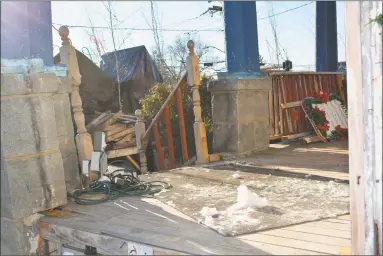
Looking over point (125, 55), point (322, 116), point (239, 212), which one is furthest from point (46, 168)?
point (125, 55)

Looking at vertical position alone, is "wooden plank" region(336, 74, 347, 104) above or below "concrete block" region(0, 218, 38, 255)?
above

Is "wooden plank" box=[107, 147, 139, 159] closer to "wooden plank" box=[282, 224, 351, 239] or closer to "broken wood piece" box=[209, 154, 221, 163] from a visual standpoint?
"broken wood piece" box=[209, 154, 221, 163]

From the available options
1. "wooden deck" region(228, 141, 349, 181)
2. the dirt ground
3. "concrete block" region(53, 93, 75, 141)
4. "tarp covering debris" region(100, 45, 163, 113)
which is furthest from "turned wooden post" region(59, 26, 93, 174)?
"tarp covering debris" region(100, 45, 163, 113)

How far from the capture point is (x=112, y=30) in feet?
41.7

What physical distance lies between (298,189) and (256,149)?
7.73 ft

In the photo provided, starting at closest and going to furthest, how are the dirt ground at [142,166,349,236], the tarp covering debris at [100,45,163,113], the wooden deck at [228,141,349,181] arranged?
the dirt ground at [142,166,349,236] < the wooden deck at [228,141,349,181] < the tarp covering debris at [100,45,163,113]

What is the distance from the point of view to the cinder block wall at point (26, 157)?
2814 millimetres

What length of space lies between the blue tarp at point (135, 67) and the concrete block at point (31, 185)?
30.9 feet

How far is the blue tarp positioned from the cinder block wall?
9431 mm

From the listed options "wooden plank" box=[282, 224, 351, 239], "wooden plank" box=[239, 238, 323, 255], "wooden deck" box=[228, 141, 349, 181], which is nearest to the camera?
"wooden plank" box=[239, 238, 323, 255]

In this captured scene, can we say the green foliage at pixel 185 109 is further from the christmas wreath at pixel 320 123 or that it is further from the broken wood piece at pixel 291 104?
the christmas wreath at pixel 320 123

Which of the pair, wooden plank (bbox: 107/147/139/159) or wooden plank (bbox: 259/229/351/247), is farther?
wooden plank (bbox: 107/147/139/159)

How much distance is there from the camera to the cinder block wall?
2.81m

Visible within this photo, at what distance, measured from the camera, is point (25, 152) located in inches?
114
